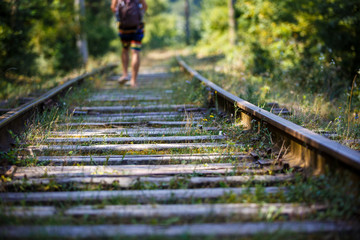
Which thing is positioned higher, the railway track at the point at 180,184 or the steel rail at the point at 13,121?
the steel rail at the point at 13,121

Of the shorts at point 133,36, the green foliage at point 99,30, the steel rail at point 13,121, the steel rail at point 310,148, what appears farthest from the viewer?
the green foliage at point 99,30

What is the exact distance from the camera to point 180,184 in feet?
7.77

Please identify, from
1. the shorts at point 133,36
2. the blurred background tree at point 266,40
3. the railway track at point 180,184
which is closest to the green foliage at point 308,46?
the blurred background tree at point 266,40

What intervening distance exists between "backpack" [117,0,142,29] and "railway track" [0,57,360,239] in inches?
132

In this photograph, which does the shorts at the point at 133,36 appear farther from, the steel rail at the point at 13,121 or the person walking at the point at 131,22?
the steel rail at the point at 13,121

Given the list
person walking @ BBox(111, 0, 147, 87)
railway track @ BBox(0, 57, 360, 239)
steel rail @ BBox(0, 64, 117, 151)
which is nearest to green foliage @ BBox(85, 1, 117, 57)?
person walking @ BBox(111, 0, 147, 87)

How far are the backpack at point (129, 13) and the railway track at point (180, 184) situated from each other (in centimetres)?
335

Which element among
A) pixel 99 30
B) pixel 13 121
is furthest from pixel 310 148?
pixel 99 30

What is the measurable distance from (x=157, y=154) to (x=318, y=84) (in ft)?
15.3

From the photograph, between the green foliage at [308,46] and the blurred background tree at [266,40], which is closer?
the green foliage at [308,46]

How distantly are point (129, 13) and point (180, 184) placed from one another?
195 inches

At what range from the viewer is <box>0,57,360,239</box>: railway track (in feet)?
5.95

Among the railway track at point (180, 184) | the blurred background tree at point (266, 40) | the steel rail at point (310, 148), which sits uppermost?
the blurred background tree at point (266, 40)

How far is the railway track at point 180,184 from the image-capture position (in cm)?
181
